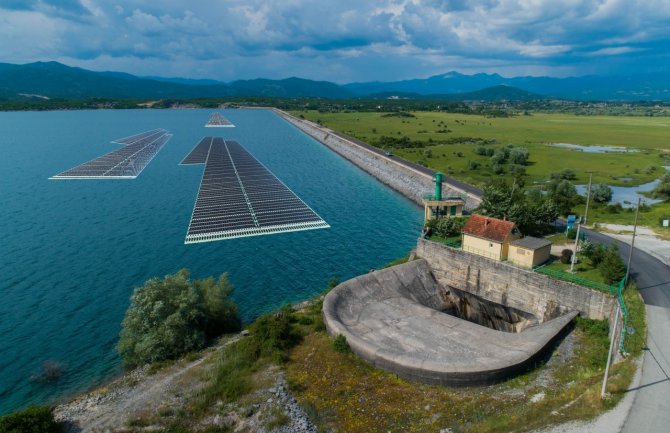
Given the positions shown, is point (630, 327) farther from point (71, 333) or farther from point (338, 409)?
point (71, 333)

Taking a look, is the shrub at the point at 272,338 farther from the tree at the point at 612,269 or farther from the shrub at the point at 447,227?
the tree at the point at 612,269

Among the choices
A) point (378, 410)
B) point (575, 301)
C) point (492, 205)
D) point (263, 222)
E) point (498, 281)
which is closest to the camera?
point (378, 410)

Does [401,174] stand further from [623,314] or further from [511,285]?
[623,314]

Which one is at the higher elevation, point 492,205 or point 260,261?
point 492,205

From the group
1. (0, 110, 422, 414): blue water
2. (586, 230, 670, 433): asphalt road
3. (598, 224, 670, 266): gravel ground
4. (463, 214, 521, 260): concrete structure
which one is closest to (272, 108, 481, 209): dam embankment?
(0, 110, 422, 414): blue water

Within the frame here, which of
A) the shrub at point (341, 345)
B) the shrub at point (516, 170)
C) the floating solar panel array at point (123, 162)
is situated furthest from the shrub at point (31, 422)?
the shrub at point (516, 170)

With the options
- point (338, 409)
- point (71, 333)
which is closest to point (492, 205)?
point (338, 409)

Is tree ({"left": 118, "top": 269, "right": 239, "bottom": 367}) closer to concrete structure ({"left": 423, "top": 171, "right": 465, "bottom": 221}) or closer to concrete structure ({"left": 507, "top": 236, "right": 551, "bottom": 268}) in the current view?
concrete structure ({"left": 507, "top": 236, "right": 551, "bottom": 268})
